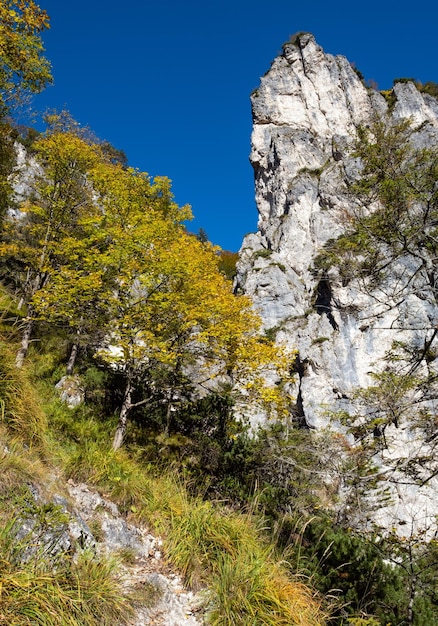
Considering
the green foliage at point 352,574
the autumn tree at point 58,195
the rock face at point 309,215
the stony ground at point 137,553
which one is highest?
the rock face at point 309,215

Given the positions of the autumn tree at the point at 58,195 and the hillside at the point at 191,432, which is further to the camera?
the autumn tree at the point at 58,195

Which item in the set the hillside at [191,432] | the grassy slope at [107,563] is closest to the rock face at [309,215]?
the hillside at [191,432]

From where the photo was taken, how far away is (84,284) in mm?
6973

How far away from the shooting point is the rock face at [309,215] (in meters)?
35.6

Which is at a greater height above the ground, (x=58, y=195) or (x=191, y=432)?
(x=58, y=195)

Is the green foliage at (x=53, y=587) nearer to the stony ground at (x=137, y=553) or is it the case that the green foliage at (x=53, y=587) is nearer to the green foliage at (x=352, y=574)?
the stony ground at (x=137, y=553)

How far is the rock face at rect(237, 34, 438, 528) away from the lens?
35.6 m

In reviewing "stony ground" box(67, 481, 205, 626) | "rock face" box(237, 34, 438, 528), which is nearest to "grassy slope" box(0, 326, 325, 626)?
"stony ground" box(67, 481, 205, 626)

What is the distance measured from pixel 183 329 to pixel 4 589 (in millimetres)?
5089

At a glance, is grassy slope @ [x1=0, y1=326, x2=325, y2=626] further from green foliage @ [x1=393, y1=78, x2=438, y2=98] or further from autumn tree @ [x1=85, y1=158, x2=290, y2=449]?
green foliage @ [x1=393, y1=78, x2=438, y2=98]

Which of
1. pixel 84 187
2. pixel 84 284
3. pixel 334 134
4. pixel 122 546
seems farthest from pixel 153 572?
pixel 334 134

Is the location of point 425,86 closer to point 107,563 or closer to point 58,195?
point 58,195

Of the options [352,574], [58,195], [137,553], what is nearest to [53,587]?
[137,553]

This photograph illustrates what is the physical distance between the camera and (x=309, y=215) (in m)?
47.3
